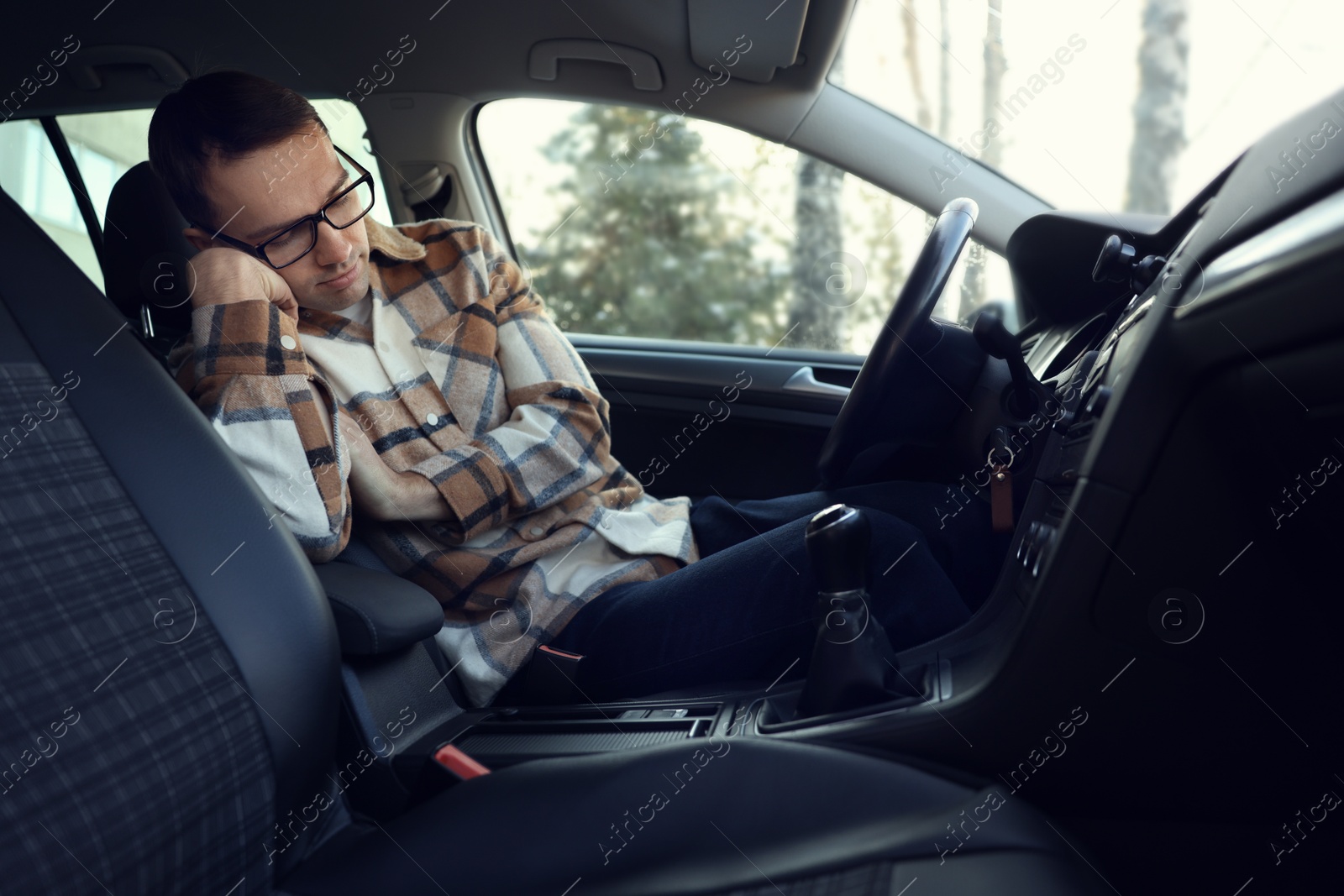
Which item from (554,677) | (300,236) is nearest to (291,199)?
(300,236)

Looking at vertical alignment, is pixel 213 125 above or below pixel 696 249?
above

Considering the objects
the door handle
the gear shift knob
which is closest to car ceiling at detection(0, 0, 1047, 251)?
the door handle

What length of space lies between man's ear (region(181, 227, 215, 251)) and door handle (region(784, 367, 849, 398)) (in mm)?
1038

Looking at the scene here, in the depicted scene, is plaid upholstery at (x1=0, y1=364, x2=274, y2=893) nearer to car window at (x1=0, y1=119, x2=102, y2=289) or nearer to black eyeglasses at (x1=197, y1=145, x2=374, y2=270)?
black eyeglasses at (x1=197, y1=145, x2=374, y2=270)

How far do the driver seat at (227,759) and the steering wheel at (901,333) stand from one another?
42cm

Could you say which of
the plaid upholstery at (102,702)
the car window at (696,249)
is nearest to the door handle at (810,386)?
the plaid upholstery at (102,702)

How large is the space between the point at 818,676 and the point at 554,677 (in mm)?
329

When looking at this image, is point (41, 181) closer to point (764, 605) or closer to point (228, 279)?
point (228, 279)

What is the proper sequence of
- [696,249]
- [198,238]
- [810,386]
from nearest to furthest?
[198,238], [810,386], [696,249]

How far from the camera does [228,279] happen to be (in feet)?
3.34

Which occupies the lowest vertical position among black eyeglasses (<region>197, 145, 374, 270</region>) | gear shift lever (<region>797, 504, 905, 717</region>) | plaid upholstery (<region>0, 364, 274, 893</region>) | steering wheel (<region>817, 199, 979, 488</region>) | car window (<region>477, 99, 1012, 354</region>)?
car window (<region>477, 99, 1012, 354</region>)

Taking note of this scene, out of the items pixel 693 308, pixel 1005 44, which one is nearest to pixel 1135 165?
pixel 693 308

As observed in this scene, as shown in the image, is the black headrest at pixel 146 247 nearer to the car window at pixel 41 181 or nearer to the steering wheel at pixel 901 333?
the car window at pixel 41 181

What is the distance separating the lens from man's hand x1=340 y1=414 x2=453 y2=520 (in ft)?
3.55
